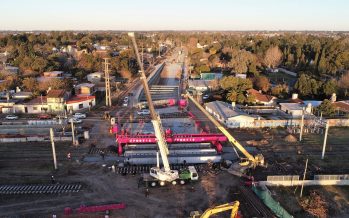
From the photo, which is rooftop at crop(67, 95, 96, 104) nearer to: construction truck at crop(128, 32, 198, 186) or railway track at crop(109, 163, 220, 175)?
railway track at crop(109, 163, 220, 175)

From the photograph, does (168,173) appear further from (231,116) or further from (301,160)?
(231,116)

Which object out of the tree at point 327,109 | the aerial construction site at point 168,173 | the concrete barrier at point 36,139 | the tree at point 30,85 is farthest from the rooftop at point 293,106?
the tree at point 30,85

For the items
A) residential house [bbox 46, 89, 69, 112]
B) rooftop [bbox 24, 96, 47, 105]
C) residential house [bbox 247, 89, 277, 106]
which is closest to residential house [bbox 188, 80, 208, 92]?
residential house [bbox 247, 89, 277, 106]

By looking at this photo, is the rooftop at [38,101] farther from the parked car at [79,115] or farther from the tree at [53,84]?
the parked car at [79,115]

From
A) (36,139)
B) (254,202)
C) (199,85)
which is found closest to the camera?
(254,202)

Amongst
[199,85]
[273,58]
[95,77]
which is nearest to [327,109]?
[199,85]
